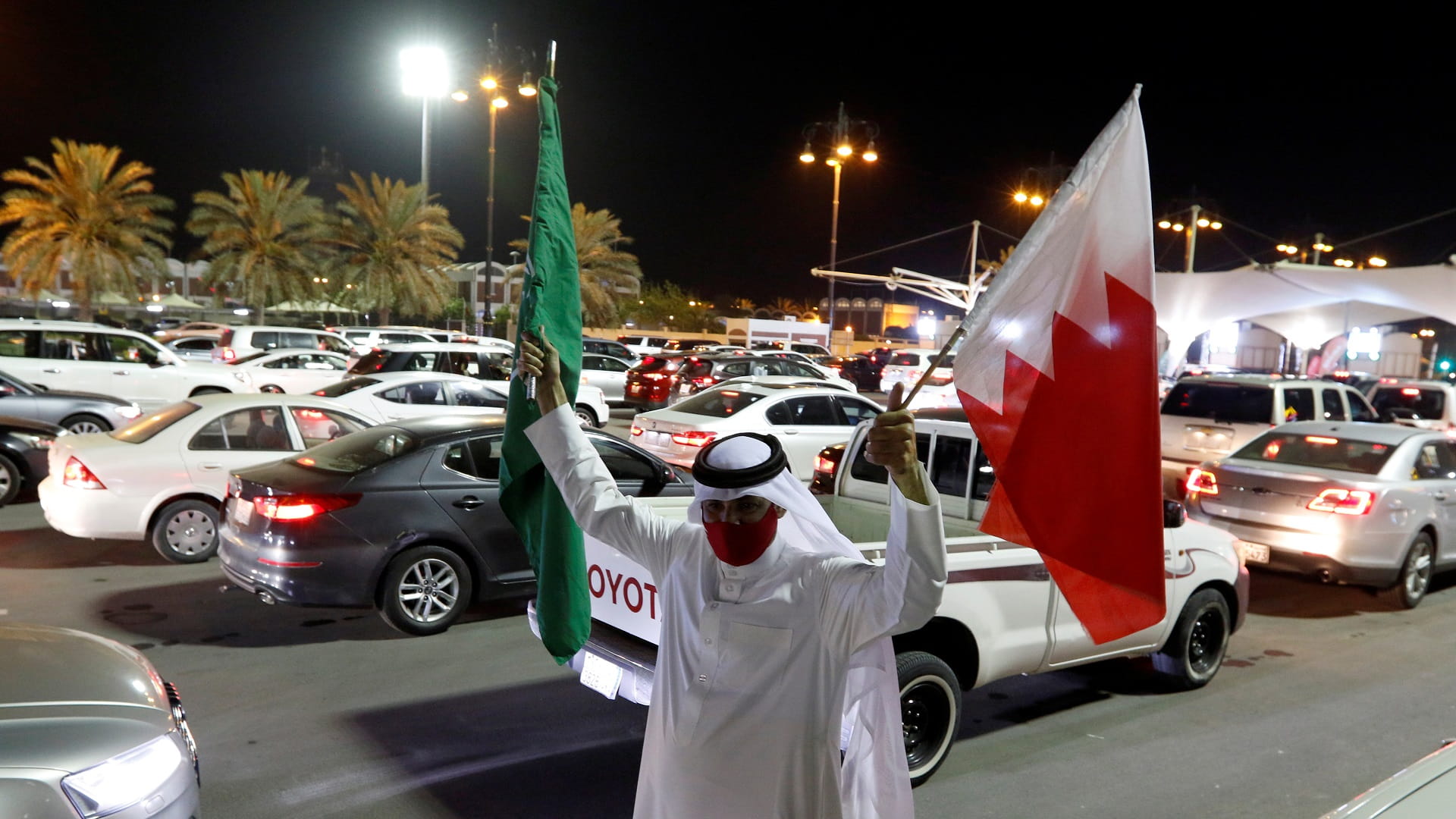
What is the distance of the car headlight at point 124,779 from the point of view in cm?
323

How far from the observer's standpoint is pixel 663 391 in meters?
23.3

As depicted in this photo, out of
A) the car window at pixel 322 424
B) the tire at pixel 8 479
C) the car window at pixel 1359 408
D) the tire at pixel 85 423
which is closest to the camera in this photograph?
the car window at pixel 322 424

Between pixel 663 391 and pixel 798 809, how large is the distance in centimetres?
2079

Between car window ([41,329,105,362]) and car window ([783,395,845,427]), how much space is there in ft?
37.7

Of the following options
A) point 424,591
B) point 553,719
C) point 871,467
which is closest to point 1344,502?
point 871,467

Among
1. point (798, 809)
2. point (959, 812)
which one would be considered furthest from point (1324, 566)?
point (798, 809)

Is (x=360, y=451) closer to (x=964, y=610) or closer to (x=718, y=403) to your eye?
(x=964, y=610)

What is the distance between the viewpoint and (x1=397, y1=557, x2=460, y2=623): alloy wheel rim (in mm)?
7285

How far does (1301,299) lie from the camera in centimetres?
3064

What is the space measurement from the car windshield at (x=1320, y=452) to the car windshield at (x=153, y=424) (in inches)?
385

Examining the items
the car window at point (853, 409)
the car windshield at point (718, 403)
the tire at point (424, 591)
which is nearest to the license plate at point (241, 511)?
the tire at point (424, 591)

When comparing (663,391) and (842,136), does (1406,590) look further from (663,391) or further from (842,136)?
(842,136)

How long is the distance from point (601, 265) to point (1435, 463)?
39.0 m

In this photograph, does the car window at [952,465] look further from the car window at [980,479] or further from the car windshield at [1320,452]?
the car windshield at [1320,452]
